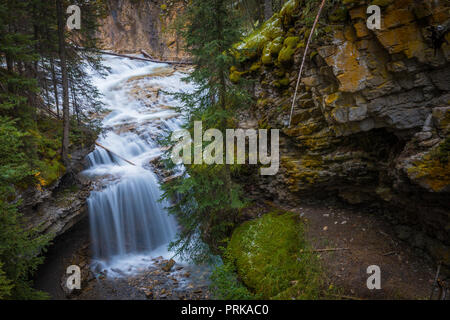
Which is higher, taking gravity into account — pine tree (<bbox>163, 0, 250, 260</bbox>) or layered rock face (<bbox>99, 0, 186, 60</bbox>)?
layered rock face (<bbox>99, 0, 186, 60</bbox>)

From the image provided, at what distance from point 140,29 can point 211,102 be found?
32.7m

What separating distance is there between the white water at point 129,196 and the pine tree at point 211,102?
3.71ft

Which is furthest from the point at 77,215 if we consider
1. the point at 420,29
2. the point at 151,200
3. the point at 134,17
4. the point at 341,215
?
the point at 134,17

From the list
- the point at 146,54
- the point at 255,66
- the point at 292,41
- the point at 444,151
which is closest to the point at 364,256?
the point at 444,151

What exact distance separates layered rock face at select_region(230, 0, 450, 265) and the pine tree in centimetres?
175

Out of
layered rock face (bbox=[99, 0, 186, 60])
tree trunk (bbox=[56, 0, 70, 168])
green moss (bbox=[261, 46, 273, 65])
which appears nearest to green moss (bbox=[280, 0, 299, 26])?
green moss (bbox=[261, 46, 273, 65])

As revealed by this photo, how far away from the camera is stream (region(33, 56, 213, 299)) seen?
6863 millimetres

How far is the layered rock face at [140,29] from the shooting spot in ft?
98.4

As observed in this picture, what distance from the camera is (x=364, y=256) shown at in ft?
Result: 15.5

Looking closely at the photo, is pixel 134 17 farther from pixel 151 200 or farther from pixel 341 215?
pixel 341 215

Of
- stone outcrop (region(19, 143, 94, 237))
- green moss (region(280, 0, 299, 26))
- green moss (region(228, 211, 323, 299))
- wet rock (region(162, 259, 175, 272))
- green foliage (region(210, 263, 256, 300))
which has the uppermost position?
green moss (region(280, 0, 299, 26))

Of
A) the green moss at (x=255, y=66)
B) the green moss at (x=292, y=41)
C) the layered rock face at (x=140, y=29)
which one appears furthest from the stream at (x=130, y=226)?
the layered rock face at (x=140, y=29)

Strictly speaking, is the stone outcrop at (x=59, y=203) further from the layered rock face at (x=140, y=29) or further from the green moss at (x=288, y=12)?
the layered rock face at (x=140, y=29)

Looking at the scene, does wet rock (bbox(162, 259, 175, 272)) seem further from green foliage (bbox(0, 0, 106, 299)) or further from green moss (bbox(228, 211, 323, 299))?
green foliage (bbox(0, 0, 106, 299))
